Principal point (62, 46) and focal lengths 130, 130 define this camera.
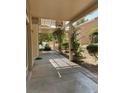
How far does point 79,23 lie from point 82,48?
1679mm

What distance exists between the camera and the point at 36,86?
417 cm

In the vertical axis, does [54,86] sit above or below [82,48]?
below
